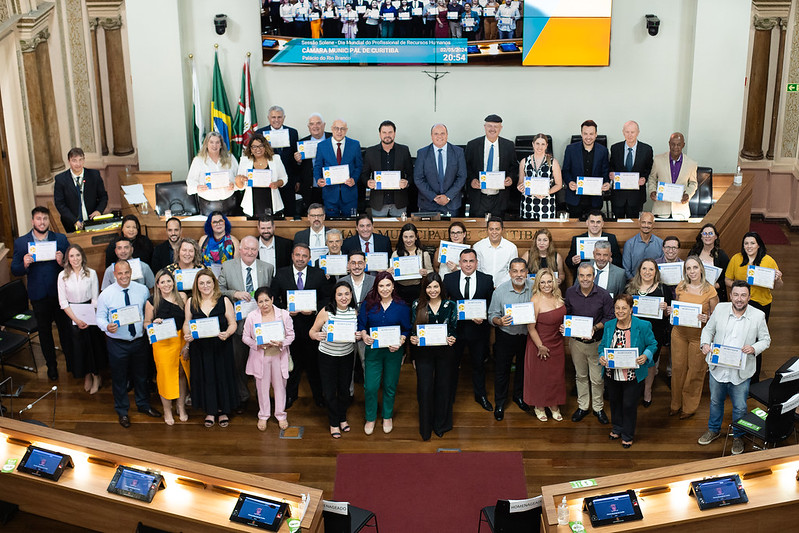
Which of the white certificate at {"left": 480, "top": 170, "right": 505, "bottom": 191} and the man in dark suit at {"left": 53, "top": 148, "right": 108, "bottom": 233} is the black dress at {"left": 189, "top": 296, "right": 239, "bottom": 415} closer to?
the man in dark suit at {"left": 53, "top": 148, "right": 108, "bottom": 233}

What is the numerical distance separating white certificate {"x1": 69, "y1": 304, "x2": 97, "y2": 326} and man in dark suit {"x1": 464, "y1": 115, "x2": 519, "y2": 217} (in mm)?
3866

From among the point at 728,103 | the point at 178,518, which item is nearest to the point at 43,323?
the point at 178,518

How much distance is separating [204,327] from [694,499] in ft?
13.2

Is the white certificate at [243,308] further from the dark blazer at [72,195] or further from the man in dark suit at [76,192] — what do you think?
the dark blazer at [72,195]

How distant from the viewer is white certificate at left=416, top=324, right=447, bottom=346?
24.7 feet

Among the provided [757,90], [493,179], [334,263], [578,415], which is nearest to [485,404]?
[578,415]

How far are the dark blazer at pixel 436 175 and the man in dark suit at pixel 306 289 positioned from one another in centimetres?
175

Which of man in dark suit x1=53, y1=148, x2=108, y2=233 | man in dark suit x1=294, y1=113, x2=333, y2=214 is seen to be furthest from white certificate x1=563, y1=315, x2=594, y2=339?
man in dark suit x1=53, y1=148, x2=108, y2=233

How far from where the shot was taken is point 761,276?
8.25 meters

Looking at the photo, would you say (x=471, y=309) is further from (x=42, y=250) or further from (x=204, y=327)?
(x=42, y=250)

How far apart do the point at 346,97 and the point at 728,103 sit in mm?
4608

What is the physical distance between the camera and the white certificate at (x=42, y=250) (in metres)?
8.41

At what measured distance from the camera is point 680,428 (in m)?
8.09

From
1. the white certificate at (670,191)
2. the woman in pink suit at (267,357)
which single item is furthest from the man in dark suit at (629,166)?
the woman in pink suit at (267,357)
